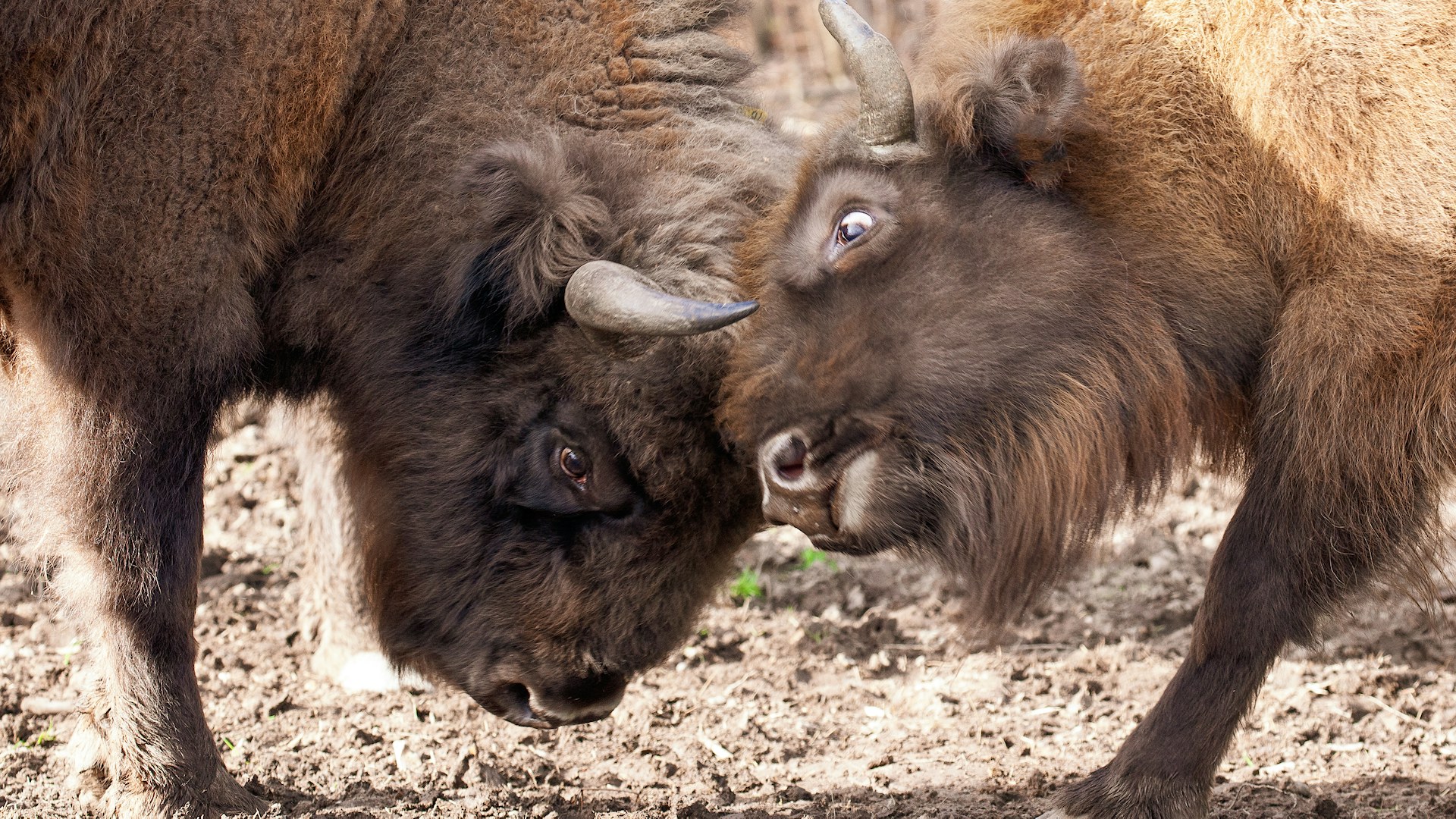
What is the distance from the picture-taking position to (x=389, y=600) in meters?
4.82

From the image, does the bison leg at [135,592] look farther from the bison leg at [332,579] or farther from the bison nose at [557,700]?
the bison leg at [332,579]

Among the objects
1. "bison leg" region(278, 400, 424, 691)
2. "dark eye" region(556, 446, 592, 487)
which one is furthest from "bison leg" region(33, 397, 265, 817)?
"bison leg" region(278, 400, 424, 691)

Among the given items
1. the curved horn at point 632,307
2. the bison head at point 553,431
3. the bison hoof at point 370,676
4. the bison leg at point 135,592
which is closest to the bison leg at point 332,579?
the bison hoof at point 370,676

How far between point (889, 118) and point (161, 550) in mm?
2454

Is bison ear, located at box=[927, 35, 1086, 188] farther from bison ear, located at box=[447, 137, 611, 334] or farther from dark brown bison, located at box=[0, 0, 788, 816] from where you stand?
bison ear, located at box=[447, 137, 611, 334]

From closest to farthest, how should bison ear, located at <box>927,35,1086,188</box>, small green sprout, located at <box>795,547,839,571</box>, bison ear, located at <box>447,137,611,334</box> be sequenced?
bison ear, located at <box>927,35,1086,188</box>
bison ear, located at <box>447,137,611,334</box>
small green sprout, located at <box>795,547,839,571</box>

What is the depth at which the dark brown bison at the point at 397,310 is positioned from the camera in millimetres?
4180

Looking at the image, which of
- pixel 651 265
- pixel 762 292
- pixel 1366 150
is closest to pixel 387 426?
pixel 651 265

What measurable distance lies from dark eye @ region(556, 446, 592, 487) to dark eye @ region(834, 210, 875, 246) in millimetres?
1078

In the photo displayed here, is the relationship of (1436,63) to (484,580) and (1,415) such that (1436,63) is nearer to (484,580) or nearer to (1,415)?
(484,580)

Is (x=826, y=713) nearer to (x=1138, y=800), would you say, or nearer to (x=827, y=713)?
(x=827, y=713)

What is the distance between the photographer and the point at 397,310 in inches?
181

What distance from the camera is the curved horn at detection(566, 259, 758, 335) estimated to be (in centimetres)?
390

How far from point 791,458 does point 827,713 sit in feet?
6.00
